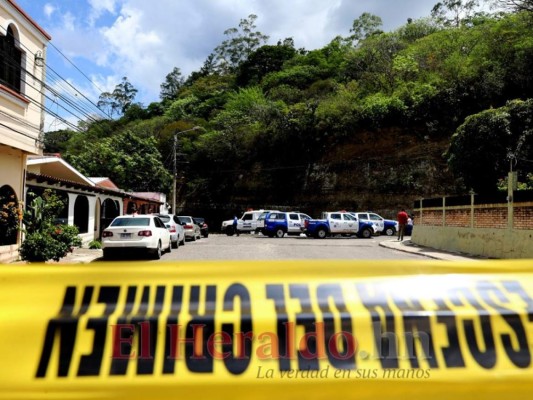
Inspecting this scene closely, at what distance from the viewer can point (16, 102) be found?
1427cm

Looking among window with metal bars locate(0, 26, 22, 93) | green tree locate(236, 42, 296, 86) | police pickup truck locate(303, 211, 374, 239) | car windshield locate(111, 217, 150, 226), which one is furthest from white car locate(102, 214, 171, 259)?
green tree locate(236, 42, 296, 86)

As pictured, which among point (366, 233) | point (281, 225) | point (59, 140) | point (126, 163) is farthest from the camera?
point (59, 140)

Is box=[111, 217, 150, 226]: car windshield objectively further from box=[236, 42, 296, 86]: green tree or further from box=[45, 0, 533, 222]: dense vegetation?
box=[236, 42, 296, 86]: green tree

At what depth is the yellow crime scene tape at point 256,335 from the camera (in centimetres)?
184

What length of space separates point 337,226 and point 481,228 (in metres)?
14.2

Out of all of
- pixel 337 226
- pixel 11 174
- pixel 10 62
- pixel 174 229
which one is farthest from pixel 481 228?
pixel 10 62

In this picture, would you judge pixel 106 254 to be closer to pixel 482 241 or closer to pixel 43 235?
pixel 43 235

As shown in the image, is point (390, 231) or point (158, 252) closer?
point (158, 252)

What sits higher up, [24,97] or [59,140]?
[59,140]

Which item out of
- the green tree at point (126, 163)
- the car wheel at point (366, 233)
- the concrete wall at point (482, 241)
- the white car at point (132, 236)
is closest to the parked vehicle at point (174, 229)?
the white car at point (132, 236)

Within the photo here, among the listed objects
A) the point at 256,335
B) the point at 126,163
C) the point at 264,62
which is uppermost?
the point at 264,62

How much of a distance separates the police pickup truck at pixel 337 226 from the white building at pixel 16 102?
1803cm

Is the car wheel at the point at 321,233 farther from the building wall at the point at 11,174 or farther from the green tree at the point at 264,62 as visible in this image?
the green tree at the point at 264,62

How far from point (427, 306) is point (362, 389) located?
47cm
